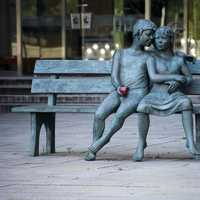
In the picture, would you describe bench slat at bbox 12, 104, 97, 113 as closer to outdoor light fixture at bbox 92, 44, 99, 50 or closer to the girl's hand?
the girl's hand

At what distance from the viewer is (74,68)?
8.87 metres

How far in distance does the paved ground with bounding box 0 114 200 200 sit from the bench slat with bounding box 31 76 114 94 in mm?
744

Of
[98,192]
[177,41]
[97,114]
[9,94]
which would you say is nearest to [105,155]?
[97,114]

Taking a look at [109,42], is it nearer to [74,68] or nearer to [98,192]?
[74,68]

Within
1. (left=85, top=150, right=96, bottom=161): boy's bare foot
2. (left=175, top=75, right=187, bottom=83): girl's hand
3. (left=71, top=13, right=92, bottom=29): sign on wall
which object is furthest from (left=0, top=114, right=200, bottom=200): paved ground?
(left=71, top=13, right=92, bottom=29): sign on wall

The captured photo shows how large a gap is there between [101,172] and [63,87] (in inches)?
64.4

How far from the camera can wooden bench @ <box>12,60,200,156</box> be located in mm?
8414

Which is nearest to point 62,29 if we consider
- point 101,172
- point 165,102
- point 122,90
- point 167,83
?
point 122,90

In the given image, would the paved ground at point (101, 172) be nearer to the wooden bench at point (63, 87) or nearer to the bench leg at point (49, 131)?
the bench leg at point (49, 131)

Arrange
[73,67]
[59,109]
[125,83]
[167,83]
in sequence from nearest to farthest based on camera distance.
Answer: [167,83] → [125,83] → [59,109] → [73,67]

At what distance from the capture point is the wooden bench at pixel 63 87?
8.41 m

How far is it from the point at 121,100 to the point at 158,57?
61 centimetres

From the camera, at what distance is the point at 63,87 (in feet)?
28.8

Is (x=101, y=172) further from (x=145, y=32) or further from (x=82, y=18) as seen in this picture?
(x=82, y=18)
